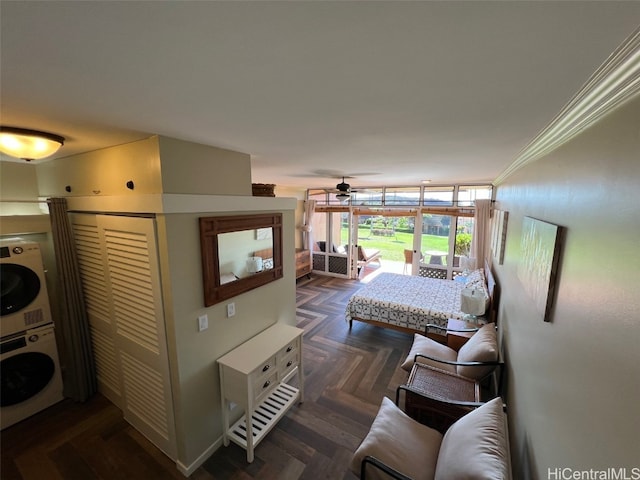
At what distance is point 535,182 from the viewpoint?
1826 millimetres

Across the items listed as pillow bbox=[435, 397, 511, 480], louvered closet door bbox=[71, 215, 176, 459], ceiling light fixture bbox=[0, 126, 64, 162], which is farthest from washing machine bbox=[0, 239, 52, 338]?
pillow bbox=[435, 397, 511, 480]

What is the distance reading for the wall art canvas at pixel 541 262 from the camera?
1170 mm

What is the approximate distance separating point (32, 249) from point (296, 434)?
9.61 ft

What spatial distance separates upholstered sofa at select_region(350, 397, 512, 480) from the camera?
123 cm

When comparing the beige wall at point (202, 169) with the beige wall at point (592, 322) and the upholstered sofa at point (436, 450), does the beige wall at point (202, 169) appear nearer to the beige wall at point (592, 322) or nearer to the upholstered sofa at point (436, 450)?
the upholstered sofa at point (436, 450)

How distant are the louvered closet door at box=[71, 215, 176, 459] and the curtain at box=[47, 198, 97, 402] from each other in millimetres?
507

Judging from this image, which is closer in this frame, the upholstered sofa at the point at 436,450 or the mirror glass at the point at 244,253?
the upholstered sofa at the point at 436,450

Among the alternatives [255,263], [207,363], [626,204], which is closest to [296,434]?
[207,363]

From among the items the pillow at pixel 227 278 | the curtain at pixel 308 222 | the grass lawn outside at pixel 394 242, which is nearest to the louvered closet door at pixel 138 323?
the pillow at pixel 227 278

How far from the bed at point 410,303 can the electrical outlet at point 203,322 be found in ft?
8.49

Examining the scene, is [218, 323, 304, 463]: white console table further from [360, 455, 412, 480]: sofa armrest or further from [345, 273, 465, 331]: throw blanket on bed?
[345, 273, 465, 331]: throw blanket on bed

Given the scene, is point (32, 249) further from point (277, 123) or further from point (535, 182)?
point (535, 182)

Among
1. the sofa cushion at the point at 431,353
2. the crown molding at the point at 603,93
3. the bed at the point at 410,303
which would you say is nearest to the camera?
the crown molding at the point at 603,93

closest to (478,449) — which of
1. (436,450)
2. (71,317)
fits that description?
(436,450)
